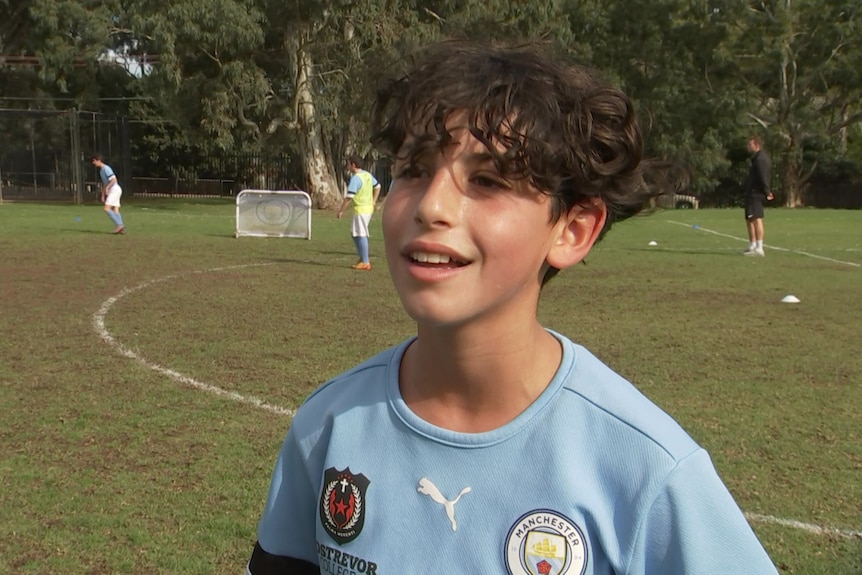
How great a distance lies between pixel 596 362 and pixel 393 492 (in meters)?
0.45

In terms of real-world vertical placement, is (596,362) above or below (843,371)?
above

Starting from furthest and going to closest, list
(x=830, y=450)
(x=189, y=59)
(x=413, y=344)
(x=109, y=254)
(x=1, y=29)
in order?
(x=1, y=29) < (x=189, y=59) < (x=109, y=254) < (x=830, y=450) < (x=413, y=344)

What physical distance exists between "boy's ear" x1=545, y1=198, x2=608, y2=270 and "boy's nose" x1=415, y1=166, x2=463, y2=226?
0.85 ft

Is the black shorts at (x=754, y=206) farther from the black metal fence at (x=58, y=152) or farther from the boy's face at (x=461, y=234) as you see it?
the black metal fence at (x=58, y=152)

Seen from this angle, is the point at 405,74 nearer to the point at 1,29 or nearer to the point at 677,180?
the point at 677,180

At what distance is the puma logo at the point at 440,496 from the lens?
5.47 feet

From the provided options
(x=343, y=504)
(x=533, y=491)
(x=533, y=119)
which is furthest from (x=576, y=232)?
(x=343, y=504)

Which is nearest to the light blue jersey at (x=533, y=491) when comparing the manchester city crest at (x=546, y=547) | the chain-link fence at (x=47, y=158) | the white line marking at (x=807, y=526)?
the manchester city crest at (x=546, y=547)

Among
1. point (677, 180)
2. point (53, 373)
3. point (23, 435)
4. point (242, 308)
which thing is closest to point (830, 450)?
point (677, 180)

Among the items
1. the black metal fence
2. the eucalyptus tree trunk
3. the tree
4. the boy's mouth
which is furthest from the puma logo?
the tree

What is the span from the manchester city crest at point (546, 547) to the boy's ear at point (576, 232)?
0.50m

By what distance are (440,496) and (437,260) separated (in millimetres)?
419

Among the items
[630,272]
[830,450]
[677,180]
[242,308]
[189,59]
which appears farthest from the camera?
[189,59]

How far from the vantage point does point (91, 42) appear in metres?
40.6
